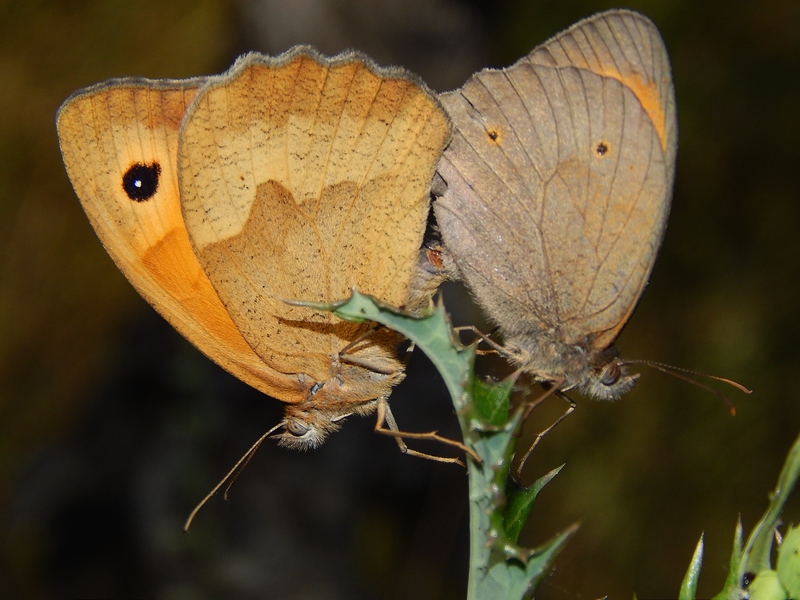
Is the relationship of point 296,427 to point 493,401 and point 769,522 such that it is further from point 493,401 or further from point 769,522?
point 769,522

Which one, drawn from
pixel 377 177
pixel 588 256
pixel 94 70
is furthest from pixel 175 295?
pixel 94 70

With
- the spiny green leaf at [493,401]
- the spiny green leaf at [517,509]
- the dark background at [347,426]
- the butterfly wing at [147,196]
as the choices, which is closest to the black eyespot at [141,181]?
the butterfly wing at [147,196]

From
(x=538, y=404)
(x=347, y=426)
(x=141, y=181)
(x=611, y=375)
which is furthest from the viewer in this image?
(x=347, y=426)

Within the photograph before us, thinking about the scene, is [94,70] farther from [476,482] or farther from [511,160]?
[476,482]

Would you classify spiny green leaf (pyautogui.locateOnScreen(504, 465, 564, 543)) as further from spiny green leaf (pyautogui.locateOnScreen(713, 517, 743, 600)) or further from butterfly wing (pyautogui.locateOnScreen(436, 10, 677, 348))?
butterfly wing (pyautogui.locateOnScreen(436, 10, 677, 348))


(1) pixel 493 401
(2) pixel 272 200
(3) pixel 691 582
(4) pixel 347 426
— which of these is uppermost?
(2) pixel 272 200

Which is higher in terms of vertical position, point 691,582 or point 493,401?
point 493,401

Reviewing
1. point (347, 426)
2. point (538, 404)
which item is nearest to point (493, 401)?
point (538, 404)
